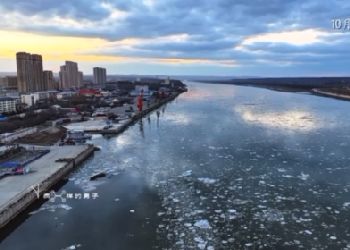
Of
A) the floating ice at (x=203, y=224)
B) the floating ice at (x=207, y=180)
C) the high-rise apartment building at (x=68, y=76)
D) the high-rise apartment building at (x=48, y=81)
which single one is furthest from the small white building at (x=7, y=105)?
the high-rise apartment building at (x=68, y=76)

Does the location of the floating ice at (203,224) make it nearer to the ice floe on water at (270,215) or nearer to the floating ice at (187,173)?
the ice floe on water at (270,215)

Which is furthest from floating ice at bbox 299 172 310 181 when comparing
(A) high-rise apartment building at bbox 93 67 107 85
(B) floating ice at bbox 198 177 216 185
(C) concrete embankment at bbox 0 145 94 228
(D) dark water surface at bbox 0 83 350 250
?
(A) high-rise apartment building at bbox 93 67 107 85

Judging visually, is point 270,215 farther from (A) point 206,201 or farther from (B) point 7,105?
(B) point 7,105

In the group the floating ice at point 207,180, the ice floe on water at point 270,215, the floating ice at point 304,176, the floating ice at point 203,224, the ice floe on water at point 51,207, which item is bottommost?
the ice floe on water at point 51,207

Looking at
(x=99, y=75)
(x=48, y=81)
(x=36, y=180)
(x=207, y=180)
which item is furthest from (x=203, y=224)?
(x=99, y=75)

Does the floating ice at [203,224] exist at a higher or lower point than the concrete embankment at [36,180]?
lower

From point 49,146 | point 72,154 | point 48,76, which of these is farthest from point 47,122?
point 48,76
